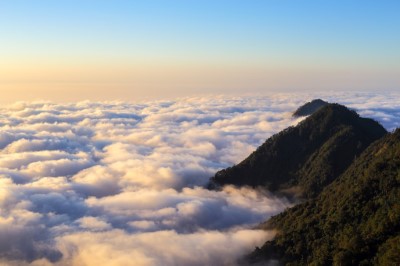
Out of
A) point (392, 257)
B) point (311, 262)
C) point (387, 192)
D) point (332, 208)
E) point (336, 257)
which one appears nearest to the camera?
Result: point (392, 257)

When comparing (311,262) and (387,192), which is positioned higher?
(387,192)

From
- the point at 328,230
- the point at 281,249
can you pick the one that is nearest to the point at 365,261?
the point at 328,230

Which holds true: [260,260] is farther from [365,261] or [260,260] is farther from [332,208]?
[365,261]

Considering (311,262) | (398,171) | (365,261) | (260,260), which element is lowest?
(260,260)

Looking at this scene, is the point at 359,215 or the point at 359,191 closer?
the point at 359,215

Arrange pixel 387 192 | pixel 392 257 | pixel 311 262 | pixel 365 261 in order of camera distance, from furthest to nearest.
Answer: pixel 387 192 < pixel 311 262 < pixel 365 261 < pixel 392 257

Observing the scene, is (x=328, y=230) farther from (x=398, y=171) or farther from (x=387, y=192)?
(x=398, y=171)

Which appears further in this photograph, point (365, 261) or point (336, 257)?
point (336, 257)

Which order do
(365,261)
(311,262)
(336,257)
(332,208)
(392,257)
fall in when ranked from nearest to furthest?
(392,257)
(365,261)
(336,257)
(311,262)
(332,208)

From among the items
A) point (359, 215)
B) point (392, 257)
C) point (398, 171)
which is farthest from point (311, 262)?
point (398, 171)
